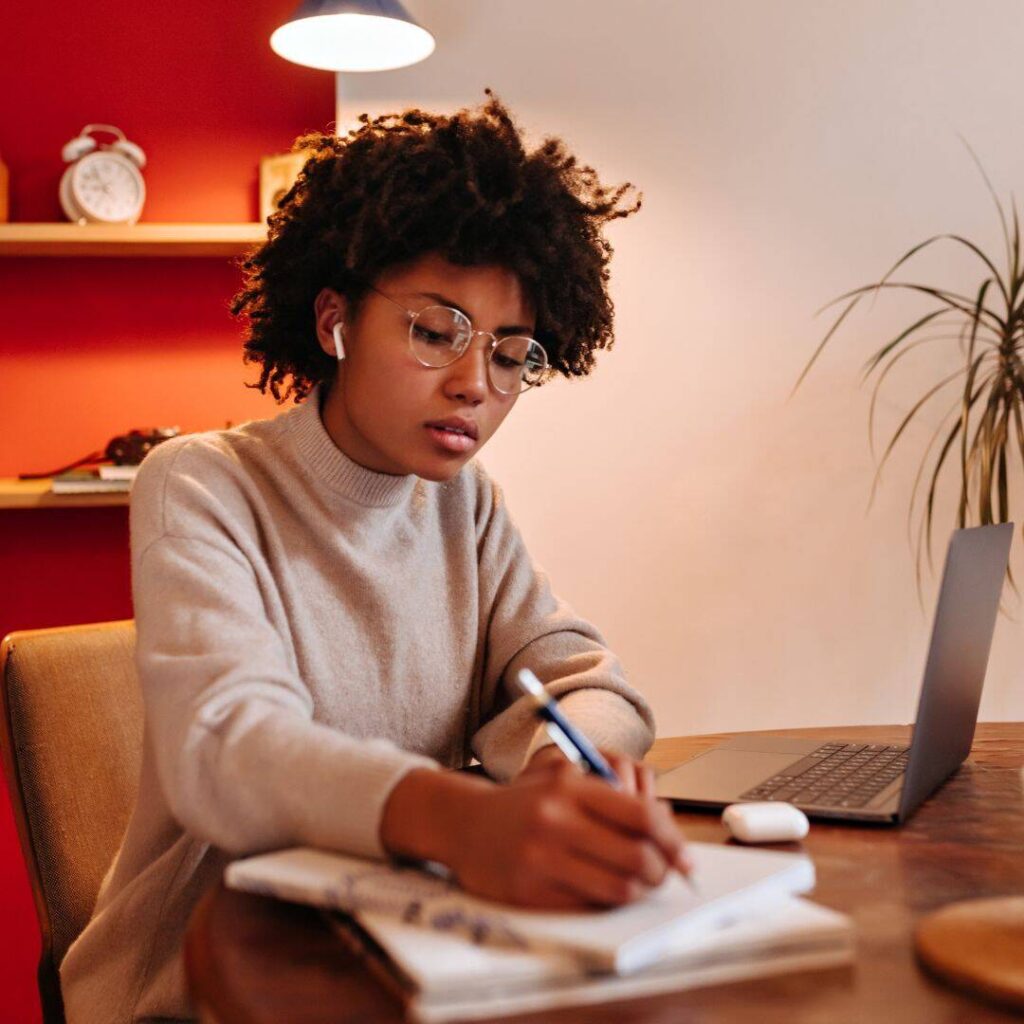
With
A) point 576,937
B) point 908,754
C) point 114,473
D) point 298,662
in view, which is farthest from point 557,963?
point 114,473

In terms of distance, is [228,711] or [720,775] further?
[720,775]

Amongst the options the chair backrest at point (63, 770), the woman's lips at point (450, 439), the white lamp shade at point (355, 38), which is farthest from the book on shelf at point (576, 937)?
the white lamp shade at point (355, 38)

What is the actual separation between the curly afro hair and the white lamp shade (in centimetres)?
108

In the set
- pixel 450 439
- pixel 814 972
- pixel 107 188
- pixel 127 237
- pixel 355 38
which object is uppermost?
pixel 355 38

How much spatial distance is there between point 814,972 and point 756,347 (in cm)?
262

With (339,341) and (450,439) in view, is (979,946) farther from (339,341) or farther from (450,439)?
(339,341)

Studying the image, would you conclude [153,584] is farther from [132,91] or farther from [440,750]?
[132,91]

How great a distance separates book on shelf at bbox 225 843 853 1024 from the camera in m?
0.69

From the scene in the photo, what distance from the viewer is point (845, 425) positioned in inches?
128

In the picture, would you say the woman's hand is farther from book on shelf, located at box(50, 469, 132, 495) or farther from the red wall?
the red wall

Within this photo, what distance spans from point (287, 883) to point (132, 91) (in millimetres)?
2746

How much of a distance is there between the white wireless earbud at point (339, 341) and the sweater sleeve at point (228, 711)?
0.90ft

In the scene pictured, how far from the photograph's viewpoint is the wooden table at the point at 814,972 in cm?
69

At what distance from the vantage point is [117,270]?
3.18 m
